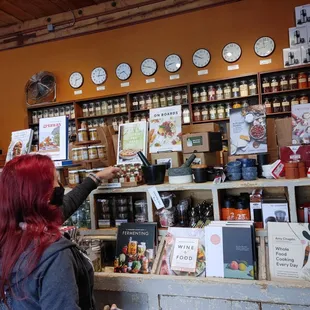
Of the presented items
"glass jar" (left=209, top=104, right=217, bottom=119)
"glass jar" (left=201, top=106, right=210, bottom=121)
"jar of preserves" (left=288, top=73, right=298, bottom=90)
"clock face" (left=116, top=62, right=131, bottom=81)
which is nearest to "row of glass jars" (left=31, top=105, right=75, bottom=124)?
"clock face" (left=116, top=62, right=131, bottom=81)

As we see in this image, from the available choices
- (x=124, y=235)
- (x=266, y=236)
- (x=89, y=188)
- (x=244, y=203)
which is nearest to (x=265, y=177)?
(x=244, y=203)

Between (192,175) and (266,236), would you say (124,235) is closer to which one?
(192,175)

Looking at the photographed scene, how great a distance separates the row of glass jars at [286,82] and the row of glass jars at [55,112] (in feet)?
9.49

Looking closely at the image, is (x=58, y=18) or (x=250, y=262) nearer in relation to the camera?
(x=250, y=262)

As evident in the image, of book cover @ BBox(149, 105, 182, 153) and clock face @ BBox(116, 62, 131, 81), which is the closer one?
book cover @ BBox(149, 105, 182, 153)

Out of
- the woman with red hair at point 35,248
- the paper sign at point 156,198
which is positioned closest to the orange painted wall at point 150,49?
the paper sign at point 156,198

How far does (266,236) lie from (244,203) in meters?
0.20

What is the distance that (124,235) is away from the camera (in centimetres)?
187

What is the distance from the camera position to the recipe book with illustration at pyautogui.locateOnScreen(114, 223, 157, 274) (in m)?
1.76

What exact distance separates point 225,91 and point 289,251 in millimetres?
3277

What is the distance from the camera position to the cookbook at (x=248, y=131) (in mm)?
1902

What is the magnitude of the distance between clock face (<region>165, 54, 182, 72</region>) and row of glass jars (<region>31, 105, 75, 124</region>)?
1.65 m

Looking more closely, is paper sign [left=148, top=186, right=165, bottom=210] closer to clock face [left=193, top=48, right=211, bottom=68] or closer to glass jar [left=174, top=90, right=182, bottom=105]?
glass jar [left=174, top=90, right=182, bottom=105]

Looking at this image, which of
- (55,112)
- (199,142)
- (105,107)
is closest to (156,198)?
(199,142)
